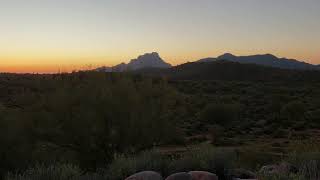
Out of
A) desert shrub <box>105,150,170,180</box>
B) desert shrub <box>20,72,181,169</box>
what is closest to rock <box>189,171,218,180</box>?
desert shrub <box>105,150,170,180</box>

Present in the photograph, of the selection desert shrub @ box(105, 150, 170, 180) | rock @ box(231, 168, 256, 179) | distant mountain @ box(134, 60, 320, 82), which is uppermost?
distant mountain @ box(134, 60, 320, 82)

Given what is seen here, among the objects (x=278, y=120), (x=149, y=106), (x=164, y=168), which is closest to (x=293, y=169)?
(x=164, y=168)

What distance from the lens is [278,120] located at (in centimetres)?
4859

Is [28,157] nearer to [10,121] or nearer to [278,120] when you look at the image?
[10,121]

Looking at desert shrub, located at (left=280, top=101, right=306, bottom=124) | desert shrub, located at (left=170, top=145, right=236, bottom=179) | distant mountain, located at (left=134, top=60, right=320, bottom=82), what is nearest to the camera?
desert shrub, located at (left=170, top=145, right=236, bottom=179)

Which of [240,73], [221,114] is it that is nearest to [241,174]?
[221,114]

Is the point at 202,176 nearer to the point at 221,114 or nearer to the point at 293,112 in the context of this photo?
the point at 221,114

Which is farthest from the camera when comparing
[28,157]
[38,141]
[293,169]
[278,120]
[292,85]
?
[292,85]

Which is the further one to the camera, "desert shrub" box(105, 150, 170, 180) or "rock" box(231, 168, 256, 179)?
"desert shrub" box(105, 150, 170, 180)

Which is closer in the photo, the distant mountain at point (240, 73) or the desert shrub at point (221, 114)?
the desert shrub at point (221, 114)

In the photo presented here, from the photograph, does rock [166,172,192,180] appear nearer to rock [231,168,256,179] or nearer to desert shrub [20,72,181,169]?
rock [231,168,256,179]

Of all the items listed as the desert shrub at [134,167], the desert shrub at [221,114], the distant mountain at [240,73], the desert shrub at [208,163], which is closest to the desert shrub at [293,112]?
the desert shrub at [221,114]

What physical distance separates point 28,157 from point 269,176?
40.6ft

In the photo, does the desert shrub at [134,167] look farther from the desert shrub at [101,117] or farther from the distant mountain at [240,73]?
the distant mountain at [240,73]
